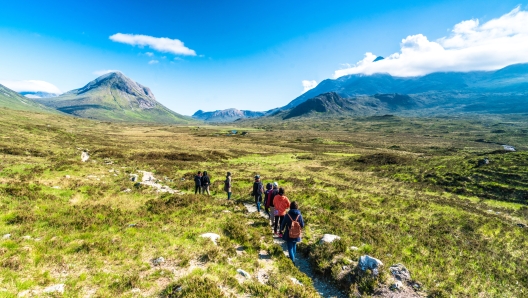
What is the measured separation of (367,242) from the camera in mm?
13984

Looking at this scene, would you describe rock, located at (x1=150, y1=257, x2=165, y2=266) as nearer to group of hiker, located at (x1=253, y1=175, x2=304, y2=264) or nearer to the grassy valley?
the grassy valley

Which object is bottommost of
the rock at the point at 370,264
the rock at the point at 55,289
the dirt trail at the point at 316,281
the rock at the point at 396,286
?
the dirt trail at the point at 316,281

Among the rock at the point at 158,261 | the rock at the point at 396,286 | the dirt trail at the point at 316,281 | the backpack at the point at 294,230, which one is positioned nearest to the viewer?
the rock at the point at 396,286

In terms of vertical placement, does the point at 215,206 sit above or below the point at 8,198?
below

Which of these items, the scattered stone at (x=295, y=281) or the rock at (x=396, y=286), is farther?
the scattered stone at (x=295, y=281)

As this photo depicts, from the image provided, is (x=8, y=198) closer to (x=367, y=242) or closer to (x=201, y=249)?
(x=201, y=249)

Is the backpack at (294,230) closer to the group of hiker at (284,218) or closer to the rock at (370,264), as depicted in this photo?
the group of hiker at (284,218)

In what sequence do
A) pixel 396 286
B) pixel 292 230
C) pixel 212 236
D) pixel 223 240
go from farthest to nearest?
pixel 212 236 < pixel 223 240 < pixel 292 230 < pixel 396 286

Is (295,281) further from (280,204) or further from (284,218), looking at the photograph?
(280,204)

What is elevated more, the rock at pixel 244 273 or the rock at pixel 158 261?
the rock at pixel 158 261

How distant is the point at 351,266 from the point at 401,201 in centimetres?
1560

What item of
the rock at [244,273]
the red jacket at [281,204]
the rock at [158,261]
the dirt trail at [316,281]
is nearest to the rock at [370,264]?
the dirt trail at [316,281]

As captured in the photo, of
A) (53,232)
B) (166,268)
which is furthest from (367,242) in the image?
(53,232)

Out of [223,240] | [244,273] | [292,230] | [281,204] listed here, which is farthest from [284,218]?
[223,240]
